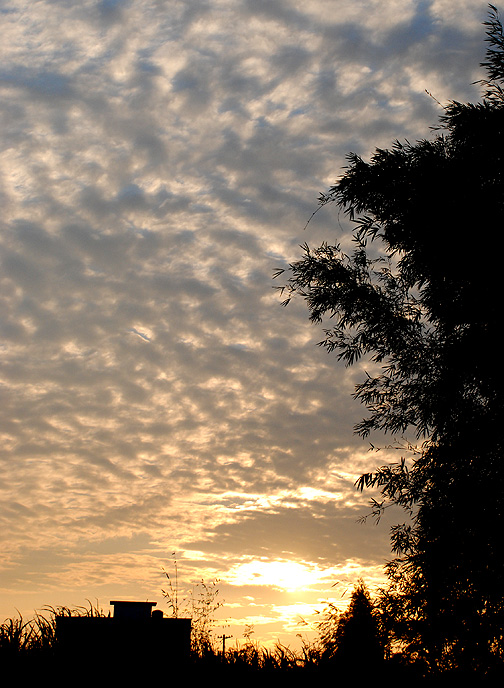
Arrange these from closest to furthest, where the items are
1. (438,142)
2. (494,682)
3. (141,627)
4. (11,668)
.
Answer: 1. (11,668)
2. (141,627)
3. (494,682)
4. (438,142)

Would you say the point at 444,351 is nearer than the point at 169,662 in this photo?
No

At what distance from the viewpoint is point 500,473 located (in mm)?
14219

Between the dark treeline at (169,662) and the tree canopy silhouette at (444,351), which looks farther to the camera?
the tree canopy silhouette at (444,351)

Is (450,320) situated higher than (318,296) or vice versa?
(318,296)

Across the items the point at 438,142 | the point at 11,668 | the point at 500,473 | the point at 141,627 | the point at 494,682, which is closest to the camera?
the point at 11,668

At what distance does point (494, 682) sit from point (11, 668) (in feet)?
29.9

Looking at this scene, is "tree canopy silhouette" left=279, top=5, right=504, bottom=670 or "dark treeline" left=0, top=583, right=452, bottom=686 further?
"tree canopy silhouette" left=279, top=5, right=504, bottom=670

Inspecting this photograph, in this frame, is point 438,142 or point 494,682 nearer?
point 494,682

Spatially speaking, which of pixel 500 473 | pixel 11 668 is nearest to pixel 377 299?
pixel 500 473

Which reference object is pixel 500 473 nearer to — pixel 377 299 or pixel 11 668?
pixel 377 299

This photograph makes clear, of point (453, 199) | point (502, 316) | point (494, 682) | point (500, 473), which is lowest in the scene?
point (494, 682)

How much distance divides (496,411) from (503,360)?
115 centimetres

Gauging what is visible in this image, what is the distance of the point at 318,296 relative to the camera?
17.6 m

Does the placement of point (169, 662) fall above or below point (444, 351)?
below
